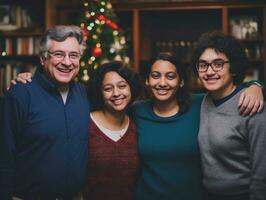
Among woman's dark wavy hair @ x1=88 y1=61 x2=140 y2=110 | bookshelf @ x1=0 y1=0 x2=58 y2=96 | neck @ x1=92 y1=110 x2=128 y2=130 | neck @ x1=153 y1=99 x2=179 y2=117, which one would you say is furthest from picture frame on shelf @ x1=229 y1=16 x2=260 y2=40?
neck @ x1=92 y1=110 x2=128 y2=130

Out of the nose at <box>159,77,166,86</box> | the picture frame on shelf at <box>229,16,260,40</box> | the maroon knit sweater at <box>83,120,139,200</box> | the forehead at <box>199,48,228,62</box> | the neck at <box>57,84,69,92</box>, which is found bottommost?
the maroon knit sweater at <box>83,120,139,200</box>

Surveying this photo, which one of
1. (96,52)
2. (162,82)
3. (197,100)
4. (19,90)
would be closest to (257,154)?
(197,100)

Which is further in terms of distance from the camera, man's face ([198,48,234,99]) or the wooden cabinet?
the wooden cabinet

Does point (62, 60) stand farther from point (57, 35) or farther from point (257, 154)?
point (257, 154)

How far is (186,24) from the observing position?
5414 millimetres

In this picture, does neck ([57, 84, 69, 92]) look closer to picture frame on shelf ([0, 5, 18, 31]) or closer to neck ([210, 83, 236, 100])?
neck ([210, 83, 236, 100])

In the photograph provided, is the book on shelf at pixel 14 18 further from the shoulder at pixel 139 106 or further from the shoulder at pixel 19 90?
the shoulder at pixel 19 90

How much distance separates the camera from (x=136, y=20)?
504 centimetres

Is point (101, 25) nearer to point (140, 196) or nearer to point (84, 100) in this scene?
point (84, 100)

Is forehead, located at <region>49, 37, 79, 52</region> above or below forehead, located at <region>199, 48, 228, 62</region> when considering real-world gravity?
above

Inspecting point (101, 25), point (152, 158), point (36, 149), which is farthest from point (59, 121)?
point (101, 25)

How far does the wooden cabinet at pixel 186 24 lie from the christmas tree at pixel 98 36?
1.30 feet

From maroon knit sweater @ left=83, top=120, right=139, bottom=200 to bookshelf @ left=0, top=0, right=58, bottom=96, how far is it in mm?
2617

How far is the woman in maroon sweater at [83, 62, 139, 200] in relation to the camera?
254 cm
